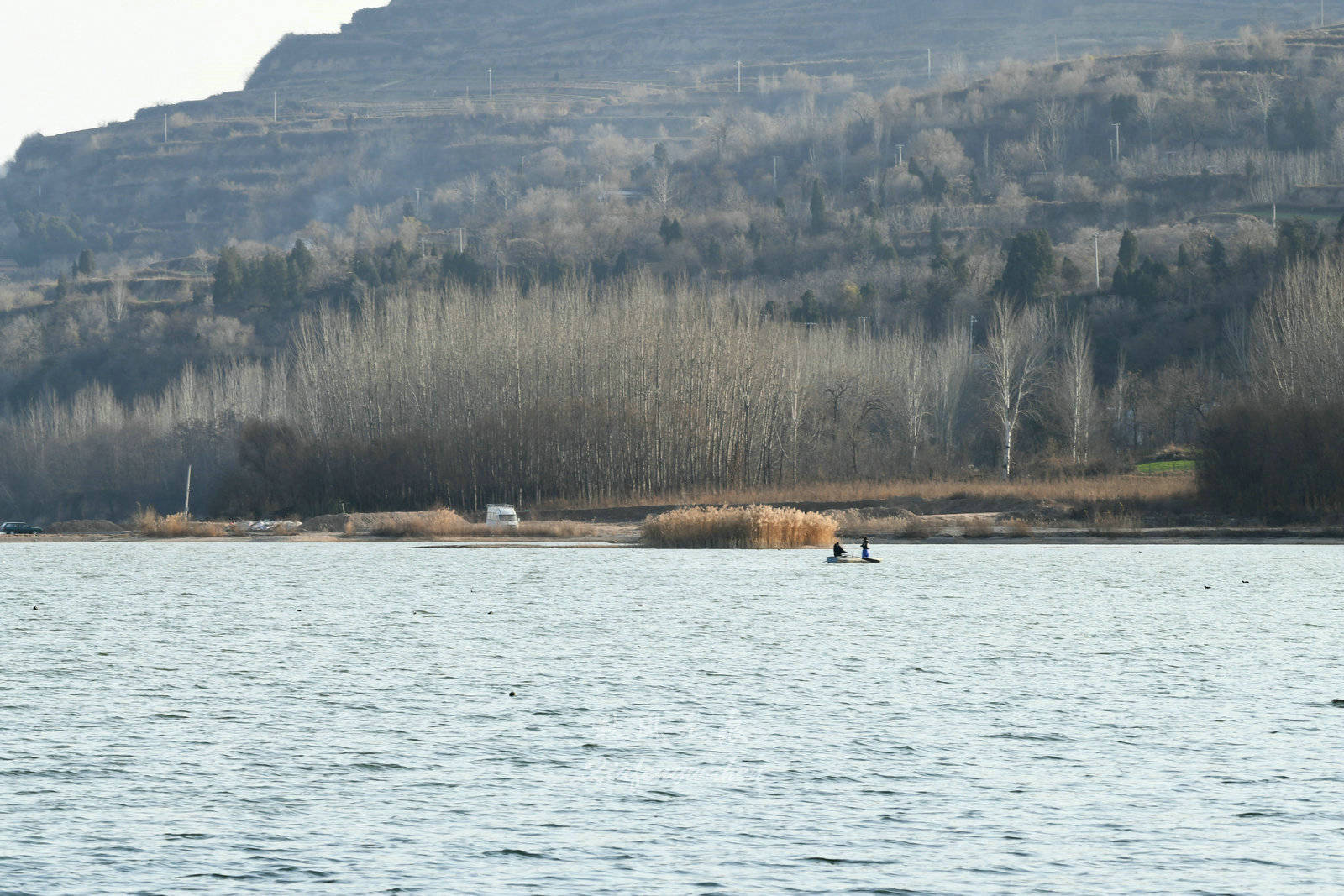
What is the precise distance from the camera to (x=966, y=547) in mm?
64625

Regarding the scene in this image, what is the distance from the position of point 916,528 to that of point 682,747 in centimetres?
4899

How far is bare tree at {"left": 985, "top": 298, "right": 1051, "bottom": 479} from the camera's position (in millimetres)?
90688

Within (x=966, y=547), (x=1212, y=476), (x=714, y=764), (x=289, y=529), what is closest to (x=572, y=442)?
(x=289, y=529)

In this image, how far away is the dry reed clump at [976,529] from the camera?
68.1 metres

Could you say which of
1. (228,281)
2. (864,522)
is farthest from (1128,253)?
(228,281)

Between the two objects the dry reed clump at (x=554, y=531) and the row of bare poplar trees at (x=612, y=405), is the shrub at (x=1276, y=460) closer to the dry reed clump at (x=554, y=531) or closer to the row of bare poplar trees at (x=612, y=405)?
the row of bare poplar trees at (x=612, y=405)

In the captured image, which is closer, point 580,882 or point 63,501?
point 580,882

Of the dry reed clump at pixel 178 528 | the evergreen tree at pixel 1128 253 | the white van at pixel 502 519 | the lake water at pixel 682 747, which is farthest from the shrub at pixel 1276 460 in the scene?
the evergreen tree at pixel 1128 253

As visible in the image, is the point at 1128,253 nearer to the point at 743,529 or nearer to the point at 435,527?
the point at 435,527

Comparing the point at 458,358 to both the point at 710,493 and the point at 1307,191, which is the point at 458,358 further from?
the point at 1307,191

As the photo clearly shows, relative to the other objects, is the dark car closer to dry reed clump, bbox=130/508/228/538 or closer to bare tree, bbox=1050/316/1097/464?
dry reed clump, bbox=130/508/228/538

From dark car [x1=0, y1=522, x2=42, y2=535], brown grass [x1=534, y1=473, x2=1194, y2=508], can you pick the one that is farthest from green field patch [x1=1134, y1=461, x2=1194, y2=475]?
dark car [x1=0, y1=522, x2=42, y2=535]

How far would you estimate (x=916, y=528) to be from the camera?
69.2 metres

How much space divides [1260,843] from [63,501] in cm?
13553
